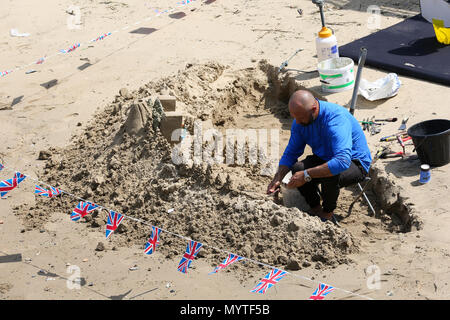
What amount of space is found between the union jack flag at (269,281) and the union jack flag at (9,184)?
244 centimetres

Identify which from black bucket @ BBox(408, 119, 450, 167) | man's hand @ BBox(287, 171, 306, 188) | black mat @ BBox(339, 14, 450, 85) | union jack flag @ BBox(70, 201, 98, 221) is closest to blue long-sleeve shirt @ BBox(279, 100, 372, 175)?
man's hand @ BBox(287, 171, 306, 188)

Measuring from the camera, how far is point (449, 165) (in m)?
4.95

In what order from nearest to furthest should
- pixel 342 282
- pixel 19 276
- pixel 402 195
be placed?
pixel 342 282 < pixel 19 276 < pixel 402 195

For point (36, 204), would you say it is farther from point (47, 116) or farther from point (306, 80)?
point (306, 80)

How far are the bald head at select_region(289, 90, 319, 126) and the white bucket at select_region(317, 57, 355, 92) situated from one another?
7.04 ft

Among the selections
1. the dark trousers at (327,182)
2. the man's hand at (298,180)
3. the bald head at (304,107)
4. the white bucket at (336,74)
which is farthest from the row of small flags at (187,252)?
the white bucket at (336,74)

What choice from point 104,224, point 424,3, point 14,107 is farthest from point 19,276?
point 424,3

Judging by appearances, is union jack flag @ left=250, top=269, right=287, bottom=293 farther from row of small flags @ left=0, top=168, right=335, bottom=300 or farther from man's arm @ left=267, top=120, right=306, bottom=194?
man's arm @ left=267, top=120, right=306, bottom=194

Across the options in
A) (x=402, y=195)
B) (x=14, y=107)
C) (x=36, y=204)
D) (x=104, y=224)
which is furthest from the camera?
(x=14, y=107)

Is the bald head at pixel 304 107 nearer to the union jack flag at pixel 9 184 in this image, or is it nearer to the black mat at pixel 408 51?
the union jack flag at pixel 9 184

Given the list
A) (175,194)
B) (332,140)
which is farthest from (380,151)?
(175,194)

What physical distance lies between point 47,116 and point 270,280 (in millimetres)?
4323

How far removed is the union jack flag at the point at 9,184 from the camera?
508 centimetres

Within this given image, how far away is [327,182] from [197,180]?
117 cm
